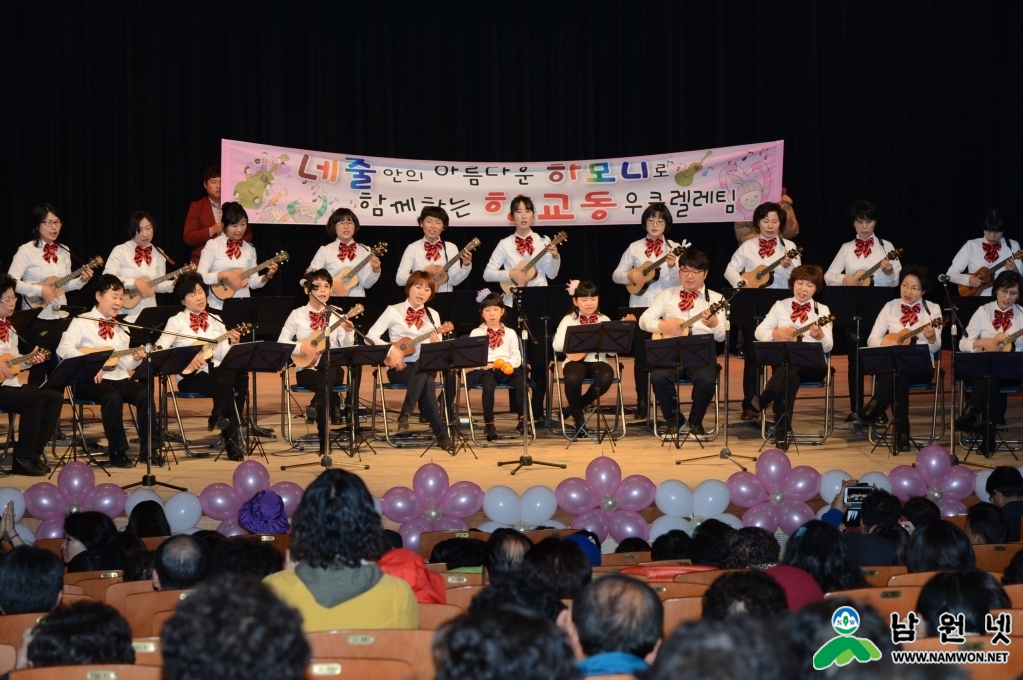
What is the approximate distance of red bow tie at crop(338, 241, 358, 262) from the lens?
1082 centimetres

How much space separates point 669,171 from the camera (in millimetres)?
11961

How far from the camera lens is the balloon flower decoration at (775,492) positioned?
24.6ft

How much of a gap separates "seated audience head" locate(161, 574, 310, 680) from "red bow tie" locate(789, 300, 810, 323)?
775 cm

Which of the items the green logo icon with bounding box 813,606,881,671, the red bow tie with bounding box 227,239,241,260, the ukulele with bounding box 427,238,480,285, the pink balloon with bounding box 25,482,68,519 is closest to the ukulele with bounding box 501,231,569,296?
the ukulele with bounding box 427,238,480,285

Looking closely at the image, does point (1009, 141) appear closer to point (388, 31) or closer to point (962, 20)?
point (962, 20)

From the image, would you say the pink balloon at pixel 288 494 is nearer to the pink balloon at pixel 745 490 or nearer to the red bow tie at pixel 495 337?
the pink balloon at pixel 745 490

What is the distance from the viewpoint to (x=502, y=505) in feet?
24.3

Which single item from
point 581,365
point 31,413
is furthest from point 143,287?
point 581,365

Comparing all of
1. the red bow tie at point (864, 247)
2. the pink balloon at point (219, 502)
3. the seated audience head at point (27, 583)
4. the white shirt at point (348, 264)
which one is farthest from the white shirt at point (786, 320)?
the seated audience head at point (27, 583)

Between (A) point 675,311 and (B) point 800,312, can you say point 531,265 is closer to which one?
(A) point 675,311

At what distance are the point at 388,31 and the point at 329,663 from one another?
10.6m

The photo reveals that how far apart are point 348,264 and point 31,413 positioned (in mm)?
3138

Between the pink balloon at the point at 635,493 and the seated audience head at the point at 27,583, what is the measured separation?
13.1 feet

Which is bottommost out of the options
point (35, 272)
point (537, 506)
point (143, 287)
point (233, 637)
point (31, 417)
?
point (537, 506)
